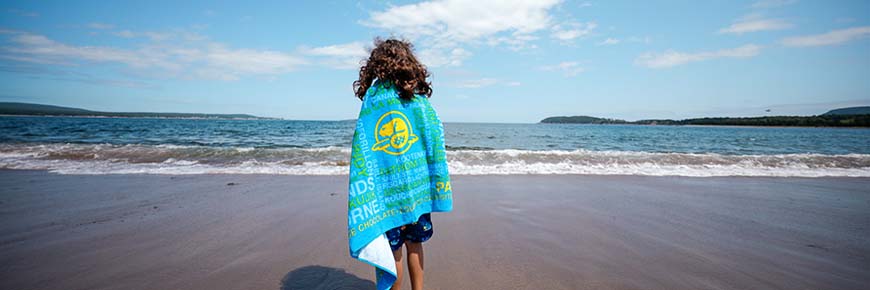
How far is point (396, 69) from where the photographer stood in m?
1.78

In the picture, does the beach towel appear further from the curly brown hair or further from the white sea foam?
the white sea foam

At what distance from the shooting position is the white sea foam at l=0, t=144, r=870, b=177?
7.82 m

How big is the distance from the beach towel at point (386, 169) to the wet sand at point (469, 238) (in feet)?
2.78

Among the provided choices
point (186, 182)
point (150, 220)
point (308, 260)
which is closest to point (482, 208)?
point (308, 260)

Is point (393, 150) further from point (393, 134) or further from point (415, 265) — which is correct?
point (415, 265)

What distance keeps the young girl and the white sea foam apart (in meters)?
5.73

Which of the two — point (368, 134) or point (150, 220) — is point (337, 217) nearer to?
point (150, 220)

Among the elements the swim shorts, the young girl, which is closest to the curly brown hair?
the young girl

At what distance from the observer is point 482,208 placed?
15.1 feet

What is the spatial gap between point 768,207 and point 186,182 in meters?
9.70

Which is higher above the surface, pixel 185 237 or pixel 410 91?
pixel 410 91

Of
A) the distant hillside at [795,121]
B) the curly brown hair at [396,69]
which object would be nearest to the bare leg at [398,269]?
the curly brown hair at [396,69]

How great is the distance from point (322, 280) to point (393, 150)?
142 cm

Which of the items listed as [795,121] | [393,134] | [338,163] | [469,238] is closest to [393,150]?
[393,134]
